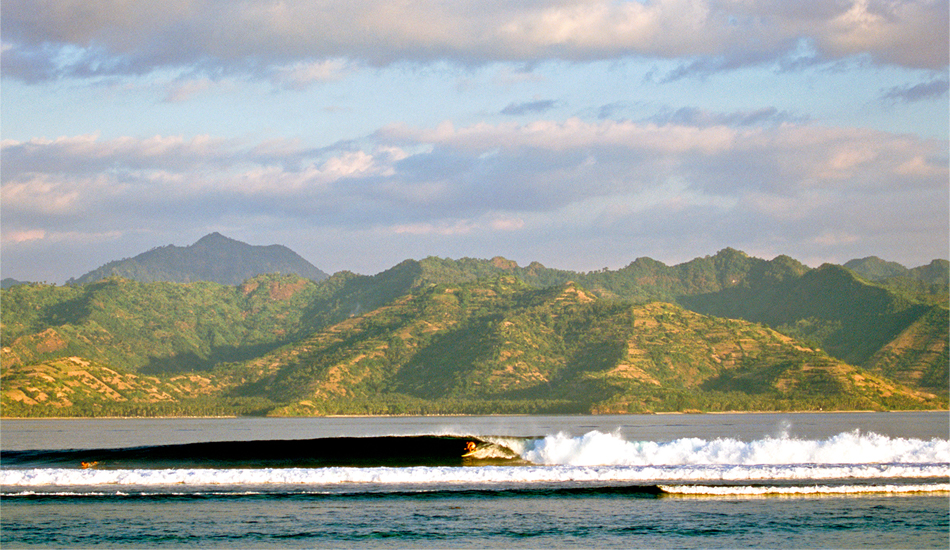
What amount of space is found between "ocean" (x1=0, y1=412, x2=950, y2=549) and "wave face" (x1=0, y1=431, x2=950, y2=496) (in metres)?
0.12

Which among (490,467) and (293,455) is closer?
(490,467)

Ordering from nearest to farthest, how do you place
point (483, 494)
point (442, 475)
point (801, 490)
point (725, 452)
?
point (483, 494) → point (801, 490) → point (442, 475) → point (725, 452)

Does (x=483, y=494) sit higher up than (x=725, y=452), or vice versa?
(x=725, y=452)

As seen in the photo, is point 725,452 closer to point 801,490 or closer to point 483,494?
point 801,490

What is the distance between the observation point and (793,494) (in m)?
44.3

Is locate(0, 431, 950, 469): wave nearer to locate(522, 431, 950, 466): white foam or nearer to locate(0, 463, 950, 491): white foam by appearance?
locate(522, 431, 950, 466): white foam

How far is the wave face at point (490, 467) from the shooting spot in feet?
153

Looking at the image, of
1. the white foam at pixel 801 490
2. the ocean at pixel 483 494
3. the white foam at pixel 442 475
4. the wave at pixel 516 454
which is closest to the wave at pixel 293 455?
the wave at pixel 516 454

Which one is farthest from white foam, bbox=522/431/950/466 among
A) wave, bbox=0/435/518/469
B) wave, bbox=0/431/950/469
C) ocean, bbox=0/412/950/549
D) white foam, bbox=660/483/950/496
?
white foam, bbox=660/483/950/496

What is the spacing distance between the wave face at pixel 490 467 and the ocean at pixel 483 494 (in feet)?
0.40

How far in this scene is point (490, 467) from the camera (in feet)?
167

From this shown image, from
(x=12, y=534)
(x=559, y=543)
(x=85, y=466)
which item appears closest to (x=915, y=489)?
(x=559, y=543)

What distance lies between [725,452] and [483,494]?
707 inches

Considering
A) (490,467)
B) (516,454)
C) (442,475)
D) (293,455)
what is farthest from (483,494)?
(293,455)
